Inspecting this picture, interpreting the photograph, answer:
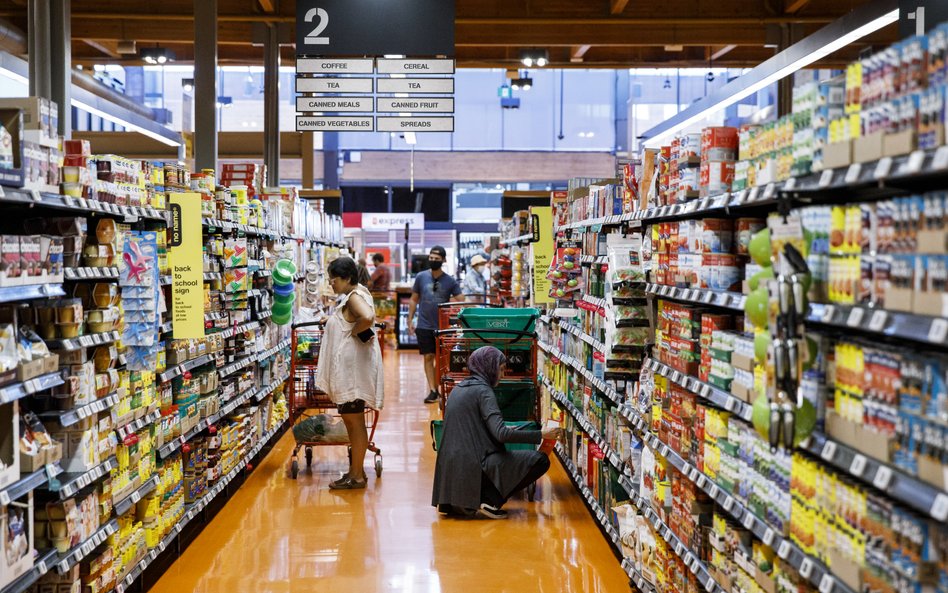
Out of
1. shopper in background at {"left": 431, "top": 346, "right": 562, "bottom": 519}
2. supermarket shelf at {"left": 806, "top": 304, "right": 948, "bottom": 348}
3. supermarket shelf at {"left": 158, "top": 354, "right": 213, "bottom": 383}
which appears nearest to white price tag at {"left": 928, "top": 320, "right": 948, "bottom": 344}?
supermarket shelf at {"left": 806, "top": 304, "right": 948, "bottom": 348}

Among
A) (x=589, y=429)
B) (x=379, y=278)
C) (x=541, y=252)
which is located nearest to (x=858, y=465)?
(x=589, y=429)

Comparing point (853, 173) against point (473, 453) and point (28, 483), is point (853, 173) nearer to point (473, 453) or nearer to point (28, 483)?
point (28, 483)

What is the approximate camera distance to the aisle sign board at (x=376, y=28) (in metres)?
9.47

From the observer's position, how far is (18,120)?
4.04 meters

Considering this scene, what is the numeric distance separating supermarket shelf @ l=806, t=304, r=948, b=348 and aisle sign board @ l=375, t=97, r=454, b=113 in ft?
22.9

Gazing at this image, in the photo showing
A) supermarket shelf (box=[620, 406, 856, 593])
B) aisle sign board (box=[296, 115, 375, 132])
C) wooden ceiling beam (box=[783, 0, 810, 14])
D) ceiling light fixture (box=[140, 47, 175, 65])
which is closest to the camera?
supermarket shelf (box=[620, 406, 856, 593])

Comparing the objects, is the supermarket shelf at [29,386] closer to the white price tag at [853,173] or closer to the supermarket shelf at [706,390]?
the supermarket shelf at [706,390]

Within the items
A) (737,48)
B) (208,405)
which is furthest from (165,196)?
(737,48)

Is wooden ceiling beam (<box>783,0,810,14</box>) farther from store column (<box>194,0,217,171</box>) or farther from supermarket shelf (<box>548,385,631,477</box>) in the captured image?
store column (<box>194,0,217,171</box>)

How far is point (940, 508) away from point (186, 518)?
5.15 meters

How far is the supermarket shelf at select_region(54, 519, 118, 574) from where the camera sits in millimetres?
4422

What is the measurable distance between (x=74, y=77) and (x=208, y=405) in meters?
9.32

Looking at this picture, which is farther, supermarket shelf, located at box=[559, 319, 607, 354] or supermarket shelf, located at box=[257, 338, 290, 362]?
supermarket shelf, located at box=[257, 338, 290, 362]

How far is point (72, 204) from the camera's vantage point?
443 centimetres
